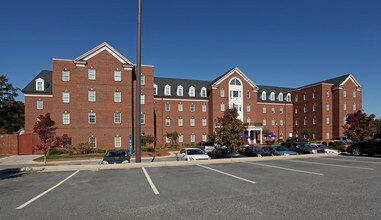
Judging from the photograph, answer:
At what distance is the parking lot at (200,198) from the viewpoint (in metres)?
5.08

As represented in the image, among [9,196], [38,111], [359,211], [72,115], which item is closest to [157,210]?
[359,211]

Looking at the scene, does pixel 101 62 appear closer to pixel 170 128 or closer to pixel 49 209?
pixel 170 128

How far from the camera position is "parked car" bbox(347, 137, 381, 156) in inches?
653

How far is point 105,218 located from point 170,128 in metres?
38.6

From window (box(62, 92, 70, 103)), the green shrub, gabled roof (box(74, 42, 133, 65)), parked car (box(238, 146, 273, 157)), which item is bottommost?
the green shrub

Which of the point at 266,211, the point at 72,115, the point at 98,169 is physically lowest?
the point at 98,169

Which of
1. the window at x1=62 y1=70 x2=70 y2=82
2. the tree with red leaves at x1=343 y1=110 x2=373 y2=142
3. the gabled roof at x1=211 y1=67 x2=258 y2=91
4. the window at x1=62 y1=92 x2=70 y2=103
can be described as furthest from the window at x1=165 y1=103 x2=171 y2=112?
the tree with red leaves at x1=343 y1=110 x2=373 y2=142

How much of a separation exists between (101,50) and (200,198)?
3158 centimetres

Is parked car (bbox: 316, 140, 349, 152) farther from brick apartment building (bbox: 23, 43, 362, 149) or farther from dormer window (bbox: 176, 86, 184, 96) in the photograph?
dormer window (bbox: 176, 86, 184, 96)

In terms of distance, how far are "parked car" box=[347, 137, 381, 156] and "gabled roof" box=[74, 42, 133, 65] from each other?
2878 centimetres

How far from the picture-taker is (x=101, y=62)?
3291 centimetres

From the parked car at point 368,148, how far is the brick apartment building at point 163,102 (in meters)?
11.4

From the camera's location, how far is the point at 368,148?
17.1m

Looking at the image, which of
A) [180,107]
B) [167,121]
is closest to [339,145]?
[180,107]
